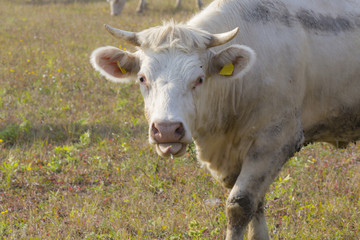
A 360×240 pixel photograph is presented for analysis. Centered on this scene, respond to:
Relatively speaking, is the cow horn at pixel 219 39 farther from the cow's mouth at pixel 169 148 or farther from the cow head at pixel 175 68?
the cow's mouth at pixel 169 148

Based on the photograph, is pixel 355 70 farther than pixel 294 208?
No

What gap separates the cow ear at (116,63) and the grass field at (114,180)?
141 centimetres

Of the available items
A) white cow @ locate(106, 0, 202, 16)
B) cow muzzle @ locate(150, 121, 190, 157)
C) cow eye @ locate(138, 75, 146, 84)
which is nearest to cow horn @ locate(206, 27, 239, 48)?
cow eye @ locate(138, 75, 146, 84)

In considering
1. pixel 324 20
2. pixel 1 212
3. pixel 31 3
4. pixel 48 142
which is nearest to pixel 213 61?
pixel 324 20

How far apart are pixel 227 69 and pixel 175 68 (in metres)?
0.51

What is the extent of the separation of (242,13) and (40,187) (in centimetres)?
298

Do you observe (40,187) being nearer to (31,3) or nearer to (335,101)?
(335,101)

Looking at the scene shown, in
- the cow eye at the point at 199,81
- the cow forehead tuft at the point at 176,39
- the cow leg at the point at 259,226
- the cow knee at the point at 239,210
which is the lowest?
the cow leg at the point at 259,226

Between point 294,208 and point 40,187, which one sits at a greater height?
point 294,208

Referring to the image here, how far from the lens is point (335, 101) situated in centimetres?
433

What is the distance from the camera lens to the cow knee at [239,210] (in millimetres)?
3861

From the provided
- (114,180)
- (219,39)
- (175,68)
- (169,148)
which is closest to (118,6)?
(114,180)

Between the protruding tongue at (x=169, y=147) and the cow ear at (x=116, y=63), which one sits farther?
the cow ear at (x=116, y=63)

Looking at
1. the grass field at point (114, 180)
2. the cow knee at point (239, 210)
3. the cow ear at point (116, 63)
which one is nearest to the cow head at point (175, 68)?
the cow ear at point (116, 63)
